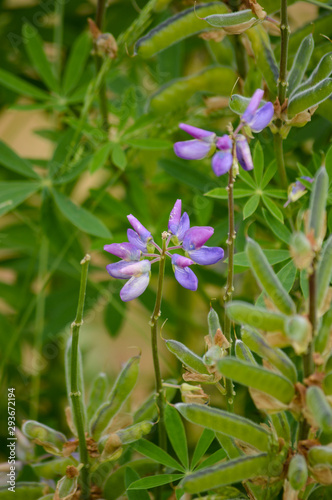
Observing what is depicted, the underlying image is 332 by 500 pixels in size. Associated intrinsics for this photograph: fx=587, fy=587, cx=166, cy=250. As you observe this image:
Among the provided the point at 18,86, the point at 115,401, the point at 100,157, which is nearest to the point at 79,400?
the point at 115,401

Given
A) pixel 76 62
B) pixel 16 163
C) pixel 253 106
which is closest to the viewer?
pixel 253 106

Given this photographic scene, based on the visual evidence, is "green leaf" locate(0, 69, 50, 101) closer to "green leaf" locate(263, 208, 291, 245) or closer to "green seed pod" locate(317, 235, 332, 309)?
"green leaf" locate(263, 208, 291, 245)

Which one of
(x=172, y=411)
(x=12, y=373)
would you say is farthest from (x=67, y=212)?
(x=12, y=373)

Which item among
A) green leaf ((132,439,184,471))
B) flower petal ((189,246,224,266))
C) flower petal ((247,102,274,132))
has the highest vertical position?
flower petal ((247,102,274,132))

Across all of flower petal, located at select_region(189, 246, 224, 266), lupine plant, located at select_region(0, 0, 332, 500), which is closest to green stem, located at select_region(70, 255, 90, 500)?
lupine plant, located at select_region(0, 0, 332, 500)

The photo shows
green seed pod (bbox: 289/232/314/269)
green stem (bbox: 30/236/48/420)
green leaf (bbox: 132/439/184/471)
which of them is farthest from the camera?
green stem (bbox: 30/236/48/420)

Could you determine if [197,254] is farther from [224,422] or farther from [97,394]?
[97,394]
